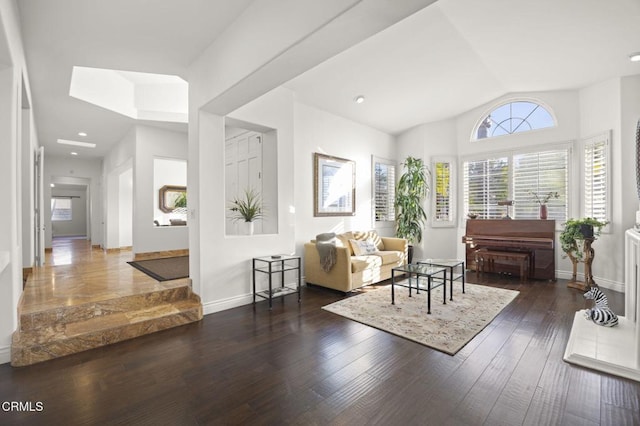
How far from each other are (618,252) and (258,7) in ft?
18.9

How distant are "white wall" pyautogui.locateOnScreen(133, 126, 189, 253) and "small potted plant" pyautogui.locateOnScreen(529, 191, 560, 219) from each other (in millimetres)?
7034

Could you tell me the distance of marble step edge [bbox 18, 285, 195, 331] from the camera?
280cm

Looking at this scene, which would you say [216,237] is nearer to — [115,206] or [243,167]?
[243,167]

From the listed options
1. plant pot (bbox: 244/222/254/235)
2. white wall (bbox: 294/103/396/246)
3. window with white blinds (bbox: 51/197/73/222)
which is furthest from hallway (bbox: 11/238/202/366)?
window with white blinds (bbox: 51/197/73/222)

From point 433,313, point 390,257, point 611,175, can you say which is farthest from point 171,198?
point 611,175

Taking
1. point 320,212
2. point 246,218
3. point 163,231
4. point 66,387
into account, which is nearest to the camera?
point 66,387

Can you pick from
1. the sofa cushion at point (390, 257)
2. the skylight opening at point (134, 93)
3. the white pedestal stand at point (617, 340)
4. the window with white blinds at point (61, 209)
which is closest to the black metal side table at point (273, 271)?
the sofa cushion at point (390, 257)

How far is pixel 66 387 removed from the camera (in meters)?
2.12

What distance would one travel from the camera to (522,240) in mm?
5227

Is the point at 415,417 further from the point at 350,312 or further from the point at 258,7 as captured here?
the point at 258,7

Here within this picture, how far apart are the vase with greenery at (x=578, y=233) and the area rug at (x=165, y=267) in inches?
226

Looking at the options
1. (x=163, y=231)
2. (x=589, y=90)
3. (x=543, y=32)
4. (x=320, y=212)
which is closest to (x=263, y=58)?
(x=320, y=212)

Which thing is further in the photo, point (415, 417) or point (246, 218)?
point (246, 218)

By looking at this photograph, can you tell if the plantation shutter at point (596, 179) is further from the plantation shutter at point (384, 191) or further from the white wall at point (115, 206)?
the white wall at point (115, 206)
